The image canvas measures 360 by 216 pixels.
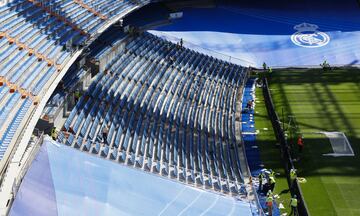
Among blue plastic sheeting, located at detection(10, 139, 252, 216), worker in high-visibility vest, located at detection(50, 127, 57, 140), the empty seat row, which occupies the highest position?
the empty seat row

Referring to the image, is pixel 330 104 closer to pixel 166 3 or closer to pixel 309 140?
pixel 309 140

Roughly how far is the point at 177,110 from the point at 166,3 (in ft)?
58.1

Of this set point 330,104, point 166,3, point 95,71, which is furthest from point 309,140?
point 166,3

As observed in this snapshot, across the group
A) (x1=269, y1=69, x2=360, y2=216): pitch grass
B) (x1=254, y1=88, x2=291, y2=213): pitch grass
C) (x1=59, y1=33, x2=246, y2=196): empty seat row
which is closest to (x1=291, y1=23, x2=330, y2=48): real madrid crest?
(x1=269, y1=69, x2=360, y2=216): pitch grass

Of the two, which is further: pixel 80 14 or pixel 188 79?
pixel 188 79

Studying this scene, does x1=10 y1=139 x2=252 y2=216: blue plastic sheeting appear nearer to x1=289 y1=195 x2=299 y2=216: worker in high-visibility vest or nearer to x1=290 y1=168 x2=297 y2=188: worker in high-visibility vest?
x1=289 y1=195 x2=299 y2=216: worker in high-visibility vest

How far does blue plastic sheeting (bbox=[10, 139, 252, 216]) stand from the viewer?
11.9m

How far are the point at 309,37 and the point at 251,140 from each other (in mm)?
14133

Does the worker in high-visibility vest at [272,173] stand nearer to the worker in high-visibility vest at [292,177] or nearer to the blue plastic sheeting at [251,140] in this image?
the blue plastic sheeting at [251,140]

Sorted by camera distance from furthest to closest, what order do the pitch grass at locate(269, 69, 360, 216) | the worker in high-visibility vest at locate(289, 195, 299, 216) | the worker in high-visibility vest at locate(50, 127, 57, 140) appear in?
the pitch grass at locate(269, 69, 360, 216)
the worker in high-visibility vest at locate(289, 195, 299, 216)
the worker in high-visibility vest at locate(50, 127, 57, 140)

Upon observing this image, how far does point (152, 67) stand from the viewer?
26266mm

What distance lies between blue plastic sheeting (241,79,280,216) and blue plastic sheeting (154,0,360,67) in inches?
183

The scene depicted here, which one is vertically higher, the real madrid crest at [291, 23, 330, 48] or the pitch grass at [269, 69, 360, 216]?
the real madrid crest at [291, 23, 330, 48]

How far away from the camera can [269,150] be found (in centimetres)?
2284
